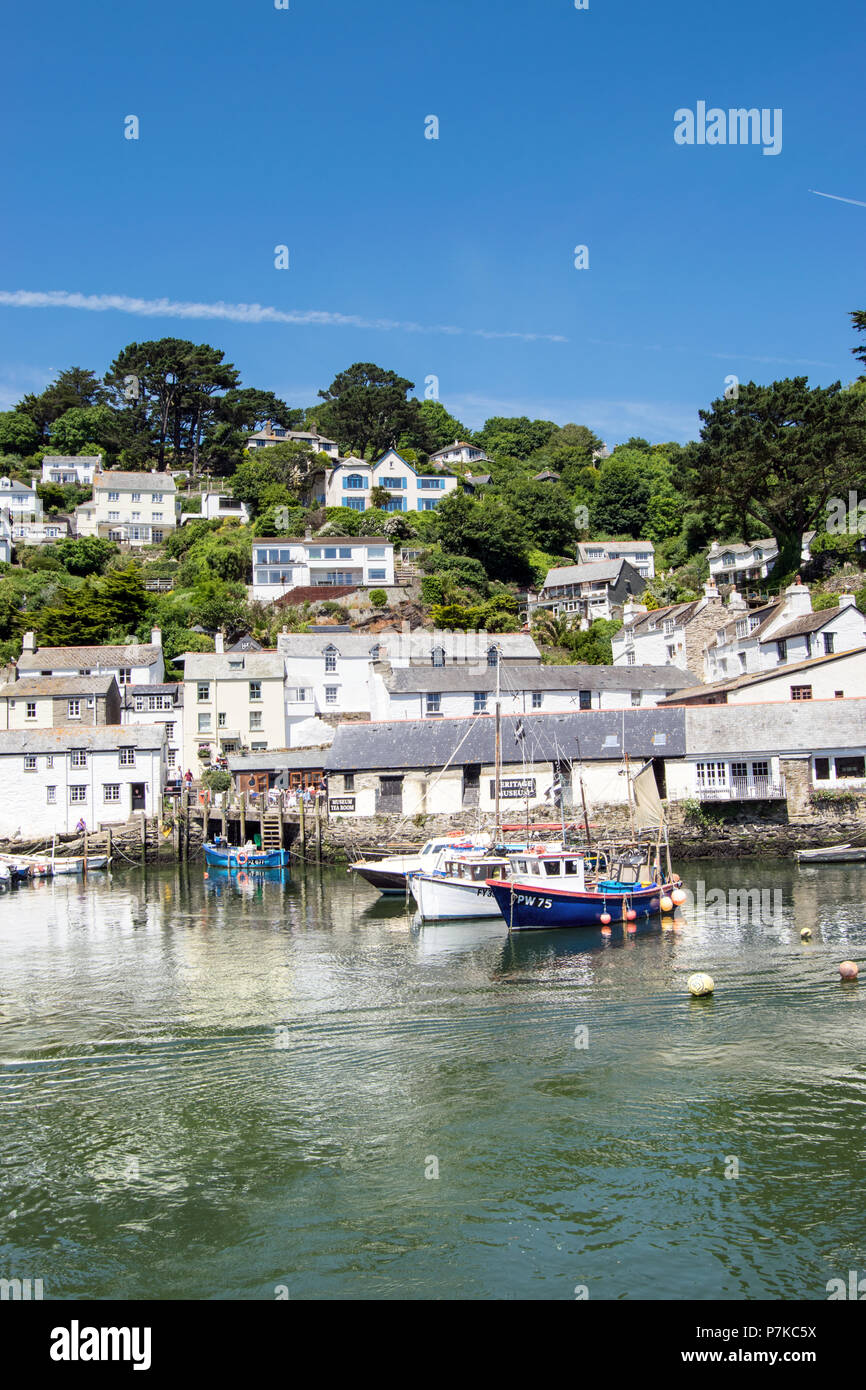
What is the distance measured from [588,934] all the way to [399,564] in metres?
64.5

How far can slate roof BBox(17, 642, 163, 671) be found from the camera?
238ft

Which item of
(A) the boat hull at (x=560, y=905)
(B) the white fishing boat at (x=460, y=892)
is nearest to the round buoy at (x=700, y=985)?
(A) the boat hull at (x=560, y=905)

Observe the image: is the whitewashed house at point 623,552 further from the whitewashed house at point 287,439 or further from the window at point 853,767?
the window at point 853,767

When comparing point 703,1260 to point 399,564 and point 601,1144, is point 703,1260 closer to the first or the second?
point 601,1144

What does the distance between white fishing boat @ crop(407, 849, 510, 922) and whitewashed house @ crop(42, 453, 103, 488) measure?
97.0 m

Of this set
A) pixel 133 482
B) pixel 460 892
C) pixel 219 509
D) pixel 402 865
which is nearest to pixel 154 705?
pixel 402 865

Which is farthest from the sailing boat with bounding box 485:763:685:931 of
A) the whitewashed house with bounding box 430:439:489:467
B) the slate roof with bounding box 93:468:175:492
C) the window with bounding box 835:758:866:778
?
the whitewashed house with bounding box 430:439:489:467

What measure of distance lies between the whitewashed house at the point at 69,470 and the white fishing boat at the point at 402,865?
90.6m

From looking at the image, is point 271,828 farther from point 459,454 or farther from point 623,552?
point 459,454

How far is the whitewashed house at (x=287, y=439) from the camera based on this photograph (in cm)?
12662
